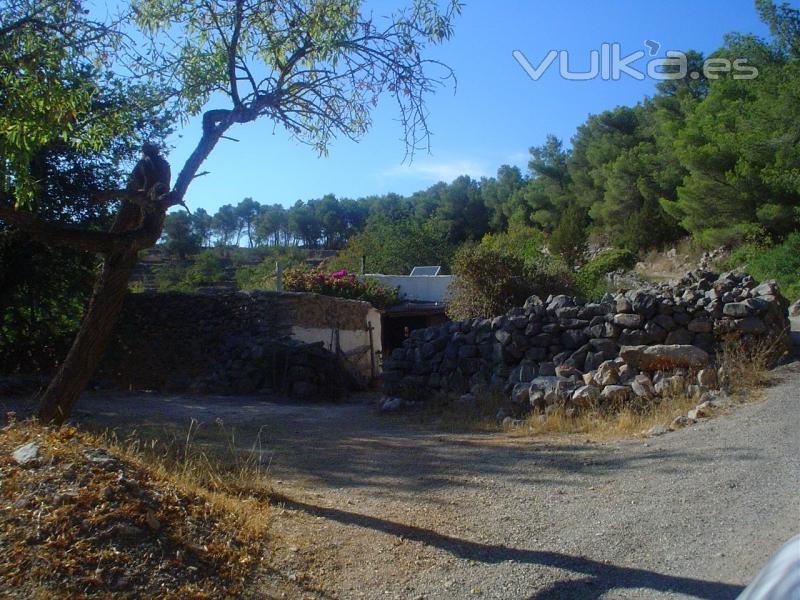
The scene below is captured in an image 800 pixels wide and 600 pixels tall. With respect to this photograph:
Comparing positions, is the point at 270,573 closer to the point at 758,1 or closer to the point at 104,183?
the point at 104,183

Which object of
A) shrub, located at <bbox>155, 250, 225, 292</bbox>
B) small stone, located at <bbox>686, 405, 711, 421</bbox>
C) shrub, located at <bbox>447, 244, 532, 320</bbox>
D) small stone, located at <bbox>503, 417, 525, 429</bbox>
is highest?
shrub, located at <bbox>155, 250, 225, 292</bbox>

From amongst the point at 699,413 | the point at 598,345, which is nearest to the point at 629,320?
the point at 598,345

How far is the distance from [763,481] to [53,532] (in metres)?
4.99

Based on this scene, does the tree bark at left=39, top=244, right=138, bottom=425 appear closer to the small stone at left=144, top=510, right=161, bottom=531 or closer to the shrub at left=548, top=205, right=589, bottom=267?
the small stone at left=144, top=510, right=161, bottom=531

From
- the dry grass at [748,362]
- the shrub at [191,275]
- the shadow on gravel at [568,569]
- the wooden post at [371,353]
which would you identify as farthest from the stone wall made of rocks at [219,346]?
the shrub at [191,275]

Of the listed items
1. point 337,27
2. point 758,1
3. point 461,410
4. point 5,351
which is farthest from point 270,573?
point 758,1

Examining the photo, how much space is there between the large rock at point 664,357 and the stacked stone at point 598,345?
0.5 inches

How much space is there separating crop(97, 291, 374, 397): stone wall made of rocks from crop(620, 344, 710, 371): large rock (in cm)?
Answer: 663

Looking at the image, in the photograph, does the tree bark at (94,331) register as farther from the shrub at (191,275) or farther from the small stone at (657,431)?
the shrub at (191,275)

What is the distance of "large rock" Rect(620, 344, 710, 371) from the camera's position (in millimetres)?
10414

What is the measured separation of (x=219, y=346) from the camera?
56.4 ft

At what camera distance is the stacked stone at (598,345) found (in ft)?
34.2

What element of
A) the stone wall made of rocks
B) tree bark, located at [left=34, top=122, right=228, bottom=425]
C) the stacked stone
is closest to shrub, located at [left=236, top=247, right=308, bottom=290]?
the stone wall made of rocks

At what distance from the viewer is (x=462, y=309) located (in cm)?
1705
